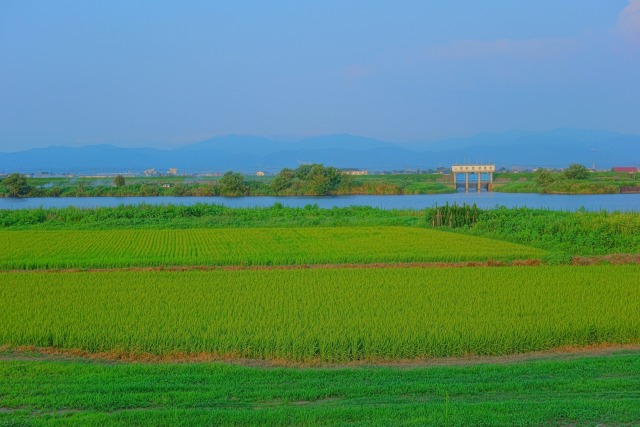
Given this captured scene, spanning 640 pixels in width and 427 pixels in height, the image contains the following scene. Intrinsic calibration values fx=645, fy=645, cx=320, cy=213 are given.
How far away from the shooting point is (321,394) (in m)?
7.16

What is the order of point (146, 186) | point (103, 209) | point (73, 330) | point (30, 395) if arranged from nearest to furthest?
point (30, 395) → point (73, 330) → point (103, 209) → point (146, 186)

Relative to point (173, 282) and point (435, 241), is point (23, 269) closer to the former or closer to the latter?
point (173, 282)

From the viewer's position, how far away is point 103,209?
121 ft

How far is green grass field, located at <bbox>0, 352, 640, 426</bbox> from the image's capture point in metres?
6.25

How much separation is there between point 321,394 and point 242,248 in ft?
50.5

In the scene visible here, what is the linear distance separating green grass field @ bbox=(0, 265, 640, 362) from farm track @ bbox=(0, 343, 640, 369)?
12 cm

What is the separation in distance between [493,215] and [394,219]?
5.49m

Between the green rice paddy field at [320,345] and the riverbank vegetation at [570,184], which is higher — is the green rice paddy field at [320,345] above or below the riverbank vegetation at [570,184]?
below

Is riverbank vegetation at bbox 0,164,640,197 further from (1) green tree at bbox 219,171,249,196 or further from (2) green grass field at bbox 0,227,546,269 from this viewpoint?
(2) green grass field at bbox 0,227,546,269

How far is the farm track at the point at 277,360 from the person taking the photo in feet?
30.0

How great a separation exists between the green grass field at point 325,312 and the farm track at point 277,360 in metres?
0.12

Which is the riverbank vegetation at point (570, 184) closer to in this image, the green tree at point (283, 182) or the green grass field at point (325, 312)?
the green tree at point (283, 182)

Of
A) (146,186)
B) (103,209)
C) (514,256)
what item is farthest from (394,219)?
(146,186)

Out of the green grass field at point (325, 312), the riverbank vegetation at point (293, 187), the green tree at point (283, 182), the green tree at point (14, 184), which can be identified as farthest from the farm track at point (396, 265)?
the green tree at point (283, 182)
